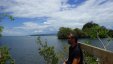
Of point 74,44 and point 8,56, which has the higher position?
point 74,44

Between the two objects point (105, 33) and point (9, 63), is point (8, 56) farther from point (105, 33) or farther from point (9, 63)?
point (105, 33)

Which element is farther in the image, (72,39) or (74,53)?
(72,39)

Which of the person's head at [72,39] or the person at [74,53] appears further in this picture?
the person's head at [72,39]

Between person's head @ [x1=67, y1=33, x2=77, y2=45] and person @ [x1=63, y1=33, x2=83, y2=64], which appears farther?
person's head @ [x1=67, y1=33, x2=77, y2=45]

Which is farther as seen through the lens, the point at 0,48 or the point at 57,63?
the point at 57,63

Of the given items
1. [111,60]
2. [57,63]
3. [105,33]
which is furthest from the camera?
[57,63]

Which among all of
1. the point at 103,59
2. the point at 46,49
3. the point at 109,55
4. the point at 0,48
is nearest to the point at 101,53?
the point at 103,59

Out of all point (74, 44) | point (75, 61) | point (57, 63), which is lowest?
point (57, 63)

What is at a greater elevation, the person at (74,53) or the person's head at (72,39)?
the person's head at (72,39)

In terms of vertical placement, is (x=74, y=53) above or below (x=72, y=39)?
below

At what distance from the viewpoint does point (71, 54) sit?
18.3 ft

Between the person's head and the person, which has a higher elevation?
the person's head

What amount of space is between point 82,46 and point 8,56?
→ 13.0ft

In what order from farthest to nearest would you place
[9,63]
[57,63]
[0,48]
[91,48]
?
1. [57,63]
2. [9,63]
3. [0,48]
4. [91,48]
